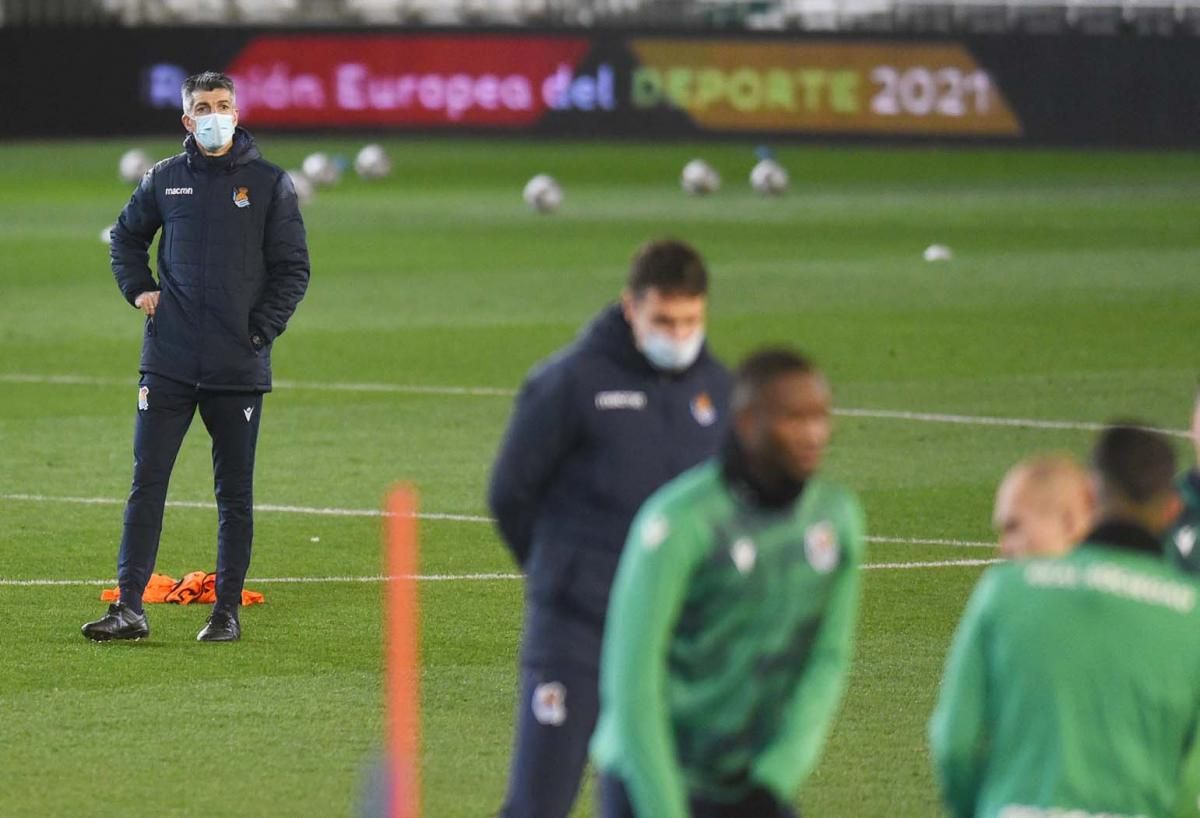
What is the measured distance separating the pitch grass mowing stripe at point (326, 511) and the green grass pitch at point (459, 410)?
0.21 ft

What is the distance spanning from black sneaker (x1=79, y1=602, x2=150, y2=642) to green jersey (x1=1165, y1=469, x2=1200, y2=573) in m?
5.50

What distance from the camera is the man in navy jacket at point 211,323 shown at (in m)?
11.4

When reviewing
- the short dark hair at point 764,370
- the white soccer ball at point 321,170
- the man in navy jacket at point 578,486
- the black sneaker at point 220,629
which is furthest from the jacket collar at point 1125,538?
the white soccer ball at point 321,170

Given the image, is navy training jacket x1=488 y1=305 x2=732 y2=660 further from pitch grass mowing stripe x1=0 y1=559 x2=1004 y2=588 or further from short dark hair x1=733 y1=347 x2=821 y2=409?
pitch grass mowing stripe x1=0 y1=559 x2=1004 y2=588

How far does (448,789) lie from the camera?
9.05m

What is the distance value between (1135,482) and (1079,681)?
0.56 m

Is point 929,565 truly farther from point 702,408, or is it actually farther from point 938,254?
point 938,254

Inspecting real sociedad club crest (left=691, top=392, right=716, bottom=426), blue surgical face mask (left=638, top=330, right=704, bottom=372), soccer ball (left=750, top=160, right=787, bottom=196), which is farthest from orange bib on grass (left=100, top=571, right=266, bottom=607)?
soccer ball (left=750, top=160, right=787, bottom=196)

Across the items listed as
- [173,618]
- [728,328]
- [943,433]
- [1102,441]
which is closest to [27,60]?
[728,328]

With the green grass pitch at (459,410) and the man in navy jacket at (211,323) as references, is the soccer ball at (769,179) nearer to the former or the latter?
the green grass pitch at (459,410)

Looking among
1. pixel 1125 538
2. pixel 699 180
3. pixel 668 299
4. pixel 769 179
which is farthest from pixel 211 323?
pixel 769 179

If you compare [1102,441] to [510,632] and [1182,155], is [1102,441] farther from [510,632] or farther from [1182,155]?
[1182,155]

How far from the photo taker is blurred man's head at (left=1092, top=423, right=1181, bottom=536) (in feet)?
19.0

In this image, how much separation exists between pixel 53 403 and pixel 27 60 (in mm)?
31877
